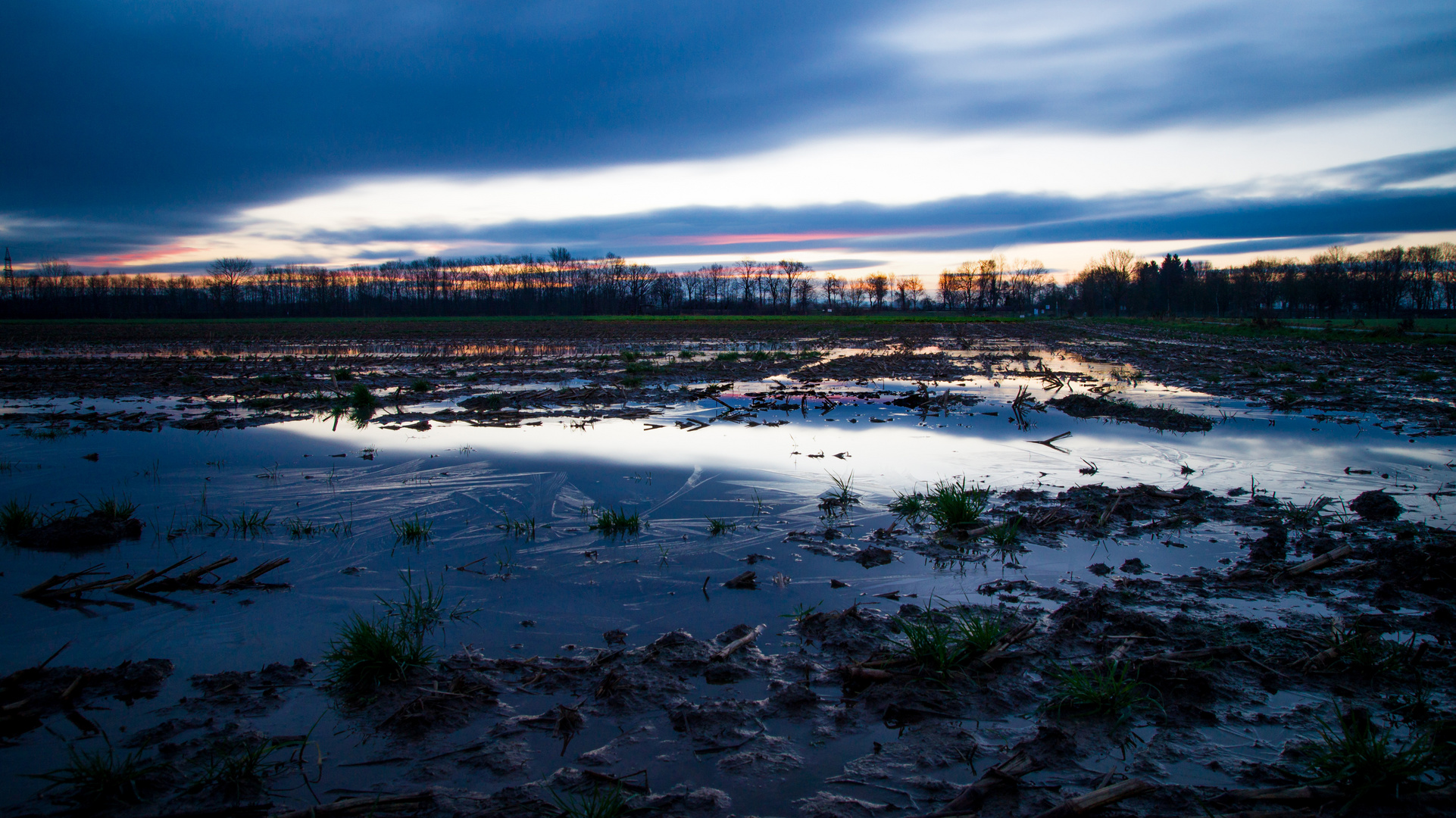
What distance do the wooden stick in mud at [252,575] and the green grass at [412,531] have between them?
0.92 metres

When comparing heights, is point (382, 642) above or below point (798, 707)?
above

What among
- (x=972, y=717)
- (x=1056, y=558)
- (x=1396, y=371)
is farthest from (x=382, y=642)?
(x=1396, y=371)

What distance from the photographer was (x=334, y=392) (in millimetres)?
15359

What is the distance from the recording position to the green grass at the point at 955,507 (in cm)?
626

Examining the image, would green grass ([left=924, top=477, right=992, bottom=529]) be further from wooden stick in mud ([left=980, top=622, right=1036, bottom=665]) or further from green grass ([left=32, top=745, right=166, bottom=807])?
green grass ([left=32, top=745, right=166, bottom=807])

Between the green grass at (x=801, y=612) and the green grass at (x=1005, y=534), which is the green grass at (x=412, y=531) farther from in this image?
the green grass at (x=1005, y=534)

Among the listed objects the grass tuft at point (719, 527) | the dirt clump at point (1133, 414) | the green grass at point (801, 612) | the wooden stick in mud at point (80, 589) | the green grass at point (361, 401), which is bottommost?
the green grass at point (801, 612)

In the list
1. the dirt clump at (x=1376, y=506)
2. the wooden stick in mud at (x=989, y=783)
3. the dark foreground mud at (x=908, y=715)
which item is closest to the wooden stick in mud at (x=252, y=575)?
the dark foreground mud at (x=908, y=715)

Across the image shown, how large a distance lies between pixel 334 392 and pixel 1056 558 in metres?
15.2

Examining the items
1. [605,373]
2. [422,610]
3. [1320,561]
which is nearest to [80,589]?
[422,610]

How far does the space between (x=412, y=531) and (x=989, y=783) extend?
518 centimetres

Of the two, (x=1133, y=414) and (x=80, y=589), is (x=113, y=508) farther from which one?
(x=1133, y=414)

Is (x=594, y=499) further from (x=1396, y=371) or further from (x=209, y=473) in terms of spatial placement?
(x=1396, y=371)

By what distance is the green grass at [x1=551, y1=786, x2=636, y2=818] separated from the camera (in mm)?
2672
